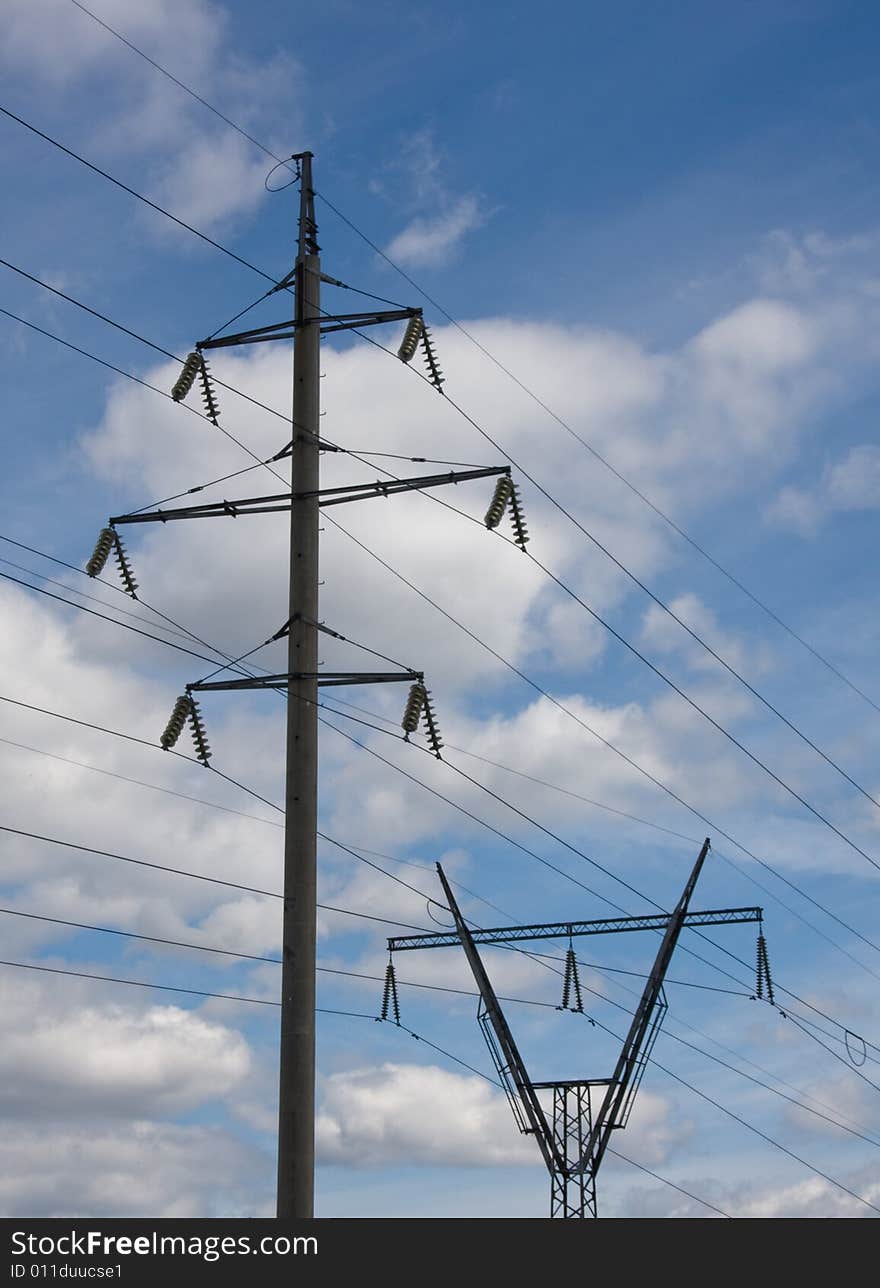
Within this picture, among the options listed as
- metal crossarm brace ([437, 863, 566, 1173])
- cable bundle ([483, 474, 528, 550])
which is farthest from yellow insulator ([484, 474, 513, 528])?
metal crossarm brace ([437, 863, 566, 1173])

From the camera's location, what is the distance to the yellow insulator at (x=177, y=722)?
23.3 metres

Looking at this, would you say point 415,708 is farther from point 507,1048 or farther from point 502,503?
point 507,1048

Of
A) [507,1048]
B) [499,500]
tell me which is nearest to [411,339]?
[499,500]

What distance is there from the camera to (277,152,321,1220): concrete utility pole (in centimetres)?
2005

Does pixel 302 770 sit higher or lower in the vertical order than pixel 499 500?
lower

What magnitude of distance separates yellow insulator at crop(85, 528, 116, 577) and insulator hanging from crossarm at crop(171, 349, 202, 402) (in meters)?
2.19

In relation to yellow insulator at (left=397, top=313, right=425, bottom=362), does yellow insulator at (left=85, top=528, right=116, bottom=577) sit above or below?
below

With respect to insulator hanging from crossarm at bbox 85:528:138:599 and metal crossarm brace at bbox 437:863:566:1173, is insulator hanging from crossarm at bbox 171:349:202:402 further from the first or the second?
metal crossarm brace at bbox 437:863:566:1173

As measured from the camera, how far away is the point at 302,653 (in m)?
22.2

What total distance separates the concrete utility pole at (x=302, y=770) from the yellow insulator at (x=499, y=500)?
2270 millimetres

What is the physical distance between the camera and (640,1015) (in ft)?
154

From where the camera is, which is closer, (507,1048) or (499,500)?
(499,500)

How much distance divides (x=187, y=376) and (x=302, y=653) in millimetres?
5065
